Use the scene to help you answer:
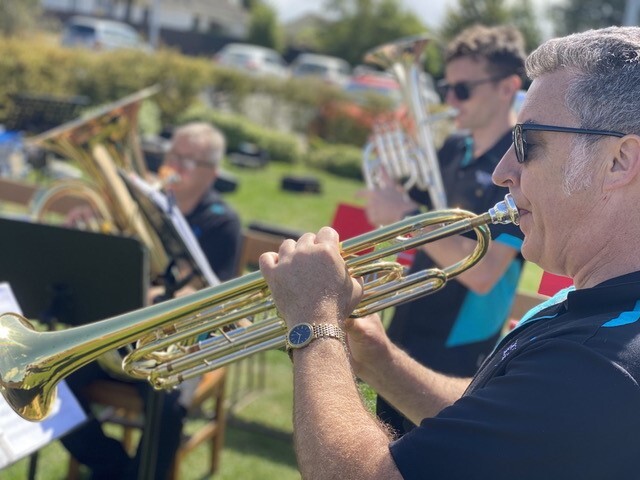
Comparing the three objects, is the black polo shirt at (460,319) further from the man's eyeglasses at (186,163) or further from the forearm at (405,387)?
the man's eyeglasses at (186,163)

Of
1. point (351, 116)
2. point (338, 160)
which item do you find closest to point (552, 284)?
point (338, 160)

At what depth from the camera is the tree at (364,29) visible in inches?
1563

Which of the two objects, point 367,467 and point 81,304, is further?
point 81,304

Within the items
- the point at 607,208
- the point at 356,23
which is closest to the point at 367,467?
the point at 607,208

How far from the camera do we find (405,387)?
2020mm

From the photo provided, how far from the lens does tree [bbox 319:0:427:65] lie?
1563 inches

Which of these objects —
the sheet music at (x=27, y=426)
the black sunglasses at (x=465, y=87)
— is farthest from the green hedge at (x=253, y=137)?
the sheet music at (x=27, y=426)

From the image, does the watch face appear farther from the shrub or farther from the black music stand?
the shrub

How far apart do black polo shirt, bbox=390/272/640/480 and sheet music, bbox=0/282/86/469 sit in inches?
54.1

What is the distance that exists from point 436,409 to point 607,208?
2.45 feet

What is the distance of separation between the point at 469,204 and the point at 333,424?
1915mm

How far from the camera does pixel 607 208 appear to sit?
58.2 inches

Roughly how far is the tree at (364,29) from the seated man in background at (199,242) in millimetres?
35819

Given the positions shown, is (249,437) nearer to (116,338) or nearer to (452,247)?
(452,247)
